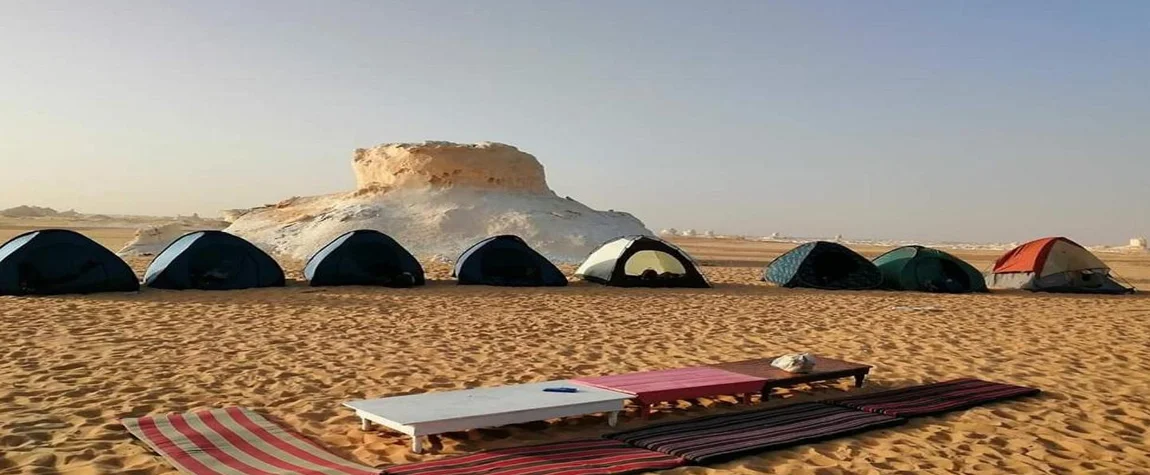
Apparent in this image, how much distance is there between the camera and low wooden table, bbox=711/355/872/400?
708 centimetres

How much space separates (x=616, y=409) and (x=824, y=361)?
2.79 m

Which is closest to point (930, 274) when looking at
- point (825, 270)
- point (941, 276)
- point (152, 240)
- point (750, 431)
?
point (941, 276)

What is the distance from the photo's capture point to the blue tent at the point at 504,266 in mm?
18141

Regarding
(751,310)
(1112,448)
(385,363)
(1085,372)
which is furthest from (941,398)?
(751,310)

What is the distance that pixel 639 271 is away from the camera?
1989 centimetres

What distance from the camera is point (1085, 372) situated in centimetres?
877

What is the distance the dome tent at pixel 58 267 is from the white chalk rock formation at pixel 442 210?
8792mm

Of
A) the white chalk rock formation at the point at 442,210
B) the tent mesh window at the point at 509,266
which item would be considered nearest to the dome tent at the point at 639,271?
the tent mesh window at the point at 509,266

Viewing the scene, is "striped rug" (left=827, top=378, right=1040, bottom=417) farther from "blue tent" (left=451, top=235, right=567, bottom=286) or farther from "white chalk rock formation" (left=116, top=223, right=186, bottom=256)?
"white chalk rock formation" (left=116, top=223, right=186, bottom=256)

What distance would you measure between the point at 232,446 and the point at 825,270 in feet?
55.0

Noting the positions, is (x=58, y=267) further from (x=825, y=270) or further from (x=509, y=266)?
(x=825, y=270)

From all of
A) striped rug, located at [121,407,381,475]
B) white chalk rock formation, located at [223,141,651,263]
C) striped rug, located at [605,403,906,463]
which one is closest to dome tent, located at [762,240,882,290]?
white chalk rock formation, located at [223,141,651,263]

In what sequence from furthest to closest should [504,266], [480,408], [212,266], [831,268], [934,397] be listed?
1. [831,268]
2. [504,266]
3. [212,266]
4. [934,397]
5. [480,408]

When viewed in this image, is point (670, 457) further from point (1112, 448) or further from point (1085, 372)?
point (1085, 372)
